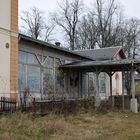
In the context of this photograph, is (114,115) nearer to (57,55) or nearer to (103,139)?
(57,55)

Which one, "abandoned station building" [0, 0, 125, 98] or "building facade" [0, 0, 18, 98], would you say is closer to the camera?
"building facade" [0, 0, 18, 98]

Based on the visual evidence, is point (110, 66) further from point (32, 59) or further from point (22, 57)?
point (22, 57)

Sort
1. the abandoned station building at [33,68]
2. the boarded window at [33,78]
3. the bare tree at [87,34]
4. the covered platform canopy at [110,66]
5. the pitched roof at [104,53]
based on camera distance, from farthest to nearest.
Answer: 1. the bare tree at [87,34]
2. the pitched roof at [104,53]
3. the covered platform canopy at [110,66]
4. the boarded window at [33,78]
5. the abandoned station building at [33,68]

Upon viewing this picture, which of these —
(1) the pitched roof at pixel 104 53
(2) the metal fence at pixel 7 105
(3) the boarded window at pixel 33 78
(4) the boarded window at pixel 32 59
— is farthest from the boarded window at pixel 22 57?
(1) the pitched roof at pixel 104 53

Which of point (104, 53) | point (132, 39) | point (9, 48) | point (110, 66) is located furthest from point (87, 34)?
point (9, 48)

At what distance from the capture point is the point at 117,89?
41.9m

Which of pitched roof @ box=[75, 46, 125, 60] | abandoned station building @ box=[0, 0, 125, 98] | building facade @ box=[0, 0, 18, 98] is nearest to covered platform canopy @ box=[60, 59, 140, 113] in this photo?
abandoned station building @ box=[0, 0, 125, 98]

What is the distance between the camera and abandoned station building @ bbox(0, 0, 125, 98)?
19.3m

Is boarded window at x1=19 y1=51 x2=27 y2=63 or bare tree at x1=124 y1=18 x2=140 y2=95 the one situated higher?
bare tree at x1=124 y1=18 x2=140 y2=95

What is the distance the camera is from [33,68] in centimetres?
2372

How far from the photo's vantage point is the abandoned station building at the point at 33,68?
63.3 feet

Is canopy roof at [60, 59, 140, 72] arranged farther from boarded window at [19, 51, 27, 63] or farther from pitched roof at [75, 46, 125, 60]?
pitched roof at [75, 46, 125, 60]

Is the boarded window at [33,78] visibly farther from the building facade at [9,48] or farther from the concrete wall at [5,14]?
the concrete wall at [5,14]

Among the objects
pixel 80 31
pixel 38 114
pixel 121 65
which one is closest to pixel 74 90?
pixel 121 65
